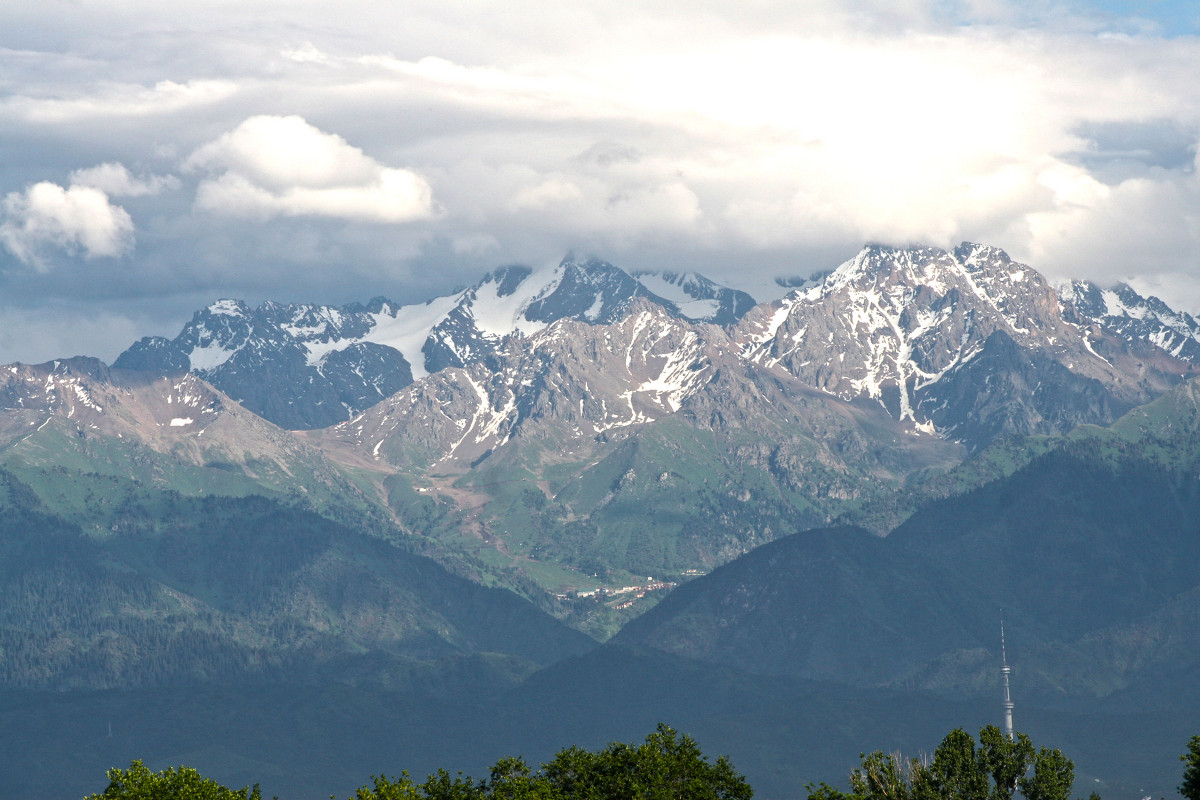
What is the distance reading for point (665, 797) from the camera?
19212cm

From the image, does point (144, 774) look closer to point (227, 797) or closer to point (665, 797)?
point (227, 797)

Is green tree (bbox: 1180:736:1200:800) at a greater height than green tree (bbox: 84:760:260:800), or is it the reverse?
→ green tree (bbox: 1180:736:1200:800)

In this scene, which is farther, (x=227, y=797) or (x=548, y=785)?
(x=548, y=785)

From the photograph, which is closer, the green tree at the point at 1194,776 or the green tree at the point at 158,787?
the green tree at the point at 158,787

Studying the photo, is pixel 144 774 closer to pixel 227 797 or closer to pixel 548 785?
pixel 227 797

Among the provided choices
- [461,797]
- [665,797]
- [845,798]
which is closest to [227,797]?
[461,797]

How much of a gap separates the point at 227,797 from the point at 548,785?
3387 cm

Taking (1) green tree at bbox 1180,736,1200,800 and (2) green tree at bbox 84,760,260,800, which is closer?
(2) green tree at bbox 84,760,260,800

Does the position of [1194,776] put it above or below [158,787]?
above

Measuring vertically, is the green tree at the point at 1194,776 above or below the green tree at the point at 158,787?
above

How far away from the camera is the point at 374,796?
17362 centimetres

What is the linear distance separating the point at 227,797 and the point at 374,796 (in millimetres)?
18935

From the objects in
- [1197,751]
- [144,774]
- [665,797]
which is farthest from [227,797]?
[1197,751]

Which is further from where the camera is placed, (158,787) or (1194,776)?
(1194,776)
